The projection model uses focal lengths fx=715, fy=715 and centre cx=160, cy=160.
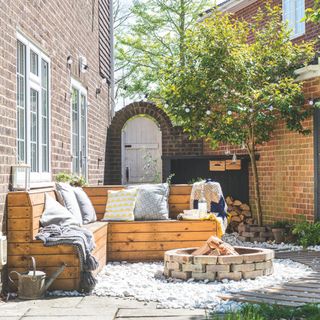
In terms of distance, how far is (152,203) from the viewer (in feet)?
32.9

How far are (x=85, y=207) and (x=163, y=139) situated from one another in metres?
6.38

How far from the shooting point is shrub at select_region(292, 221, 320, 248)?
10.8m

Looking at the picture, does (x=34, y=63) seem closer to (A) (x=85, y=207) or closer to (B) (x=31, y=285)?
(A) (x=85, y=207)

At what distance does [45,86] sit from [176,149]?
21.9ft

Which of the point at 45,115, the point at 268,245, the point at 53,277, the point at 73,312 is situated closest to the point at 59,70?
the point at 45,115

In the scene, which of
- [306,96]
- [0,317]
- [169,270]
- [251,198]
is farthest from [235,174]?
[0,317]

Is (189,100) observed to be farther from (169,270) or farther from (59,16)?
(169,270)

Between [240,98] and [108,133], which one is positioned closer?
[240,98]

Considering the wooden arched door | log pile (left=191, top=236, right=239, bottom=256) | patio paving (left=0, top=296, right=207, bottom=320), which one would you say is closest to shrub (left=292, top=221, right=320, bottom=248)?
log pile (left=191, top=236, right=239, bottom=256)

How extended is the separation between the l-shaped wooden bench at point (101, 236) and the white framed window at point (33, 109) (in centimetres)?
45

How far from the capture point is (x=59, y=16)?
10.1 metres

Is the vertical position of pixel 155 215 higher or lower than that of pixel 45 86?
lower

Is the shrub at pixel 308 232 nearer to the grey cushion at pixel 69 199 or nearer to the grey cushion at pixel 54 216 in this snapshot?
the grey cushion at pixel 69 199

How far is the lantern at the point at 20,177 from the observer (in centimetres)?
731
